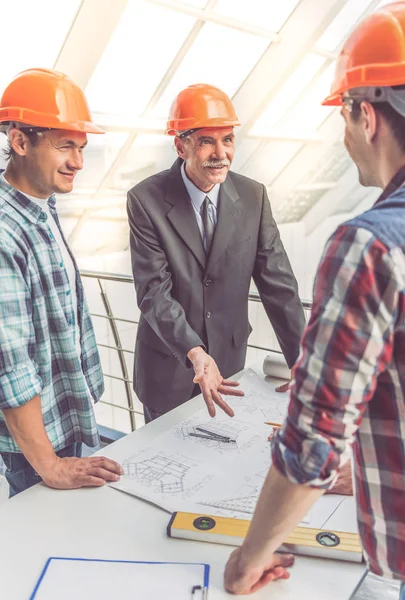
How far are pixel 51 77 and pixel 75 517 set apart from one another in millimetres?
941

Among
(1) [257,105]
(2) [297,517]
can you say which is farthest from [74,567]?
(1) [257,105]

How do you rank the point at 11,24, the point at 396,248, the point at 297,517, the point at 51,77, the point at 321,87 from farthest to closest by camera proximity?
the point at 321,87 < the point at 11,24 < the point at 51,77 < the point at 297,517 < the point at 396,248

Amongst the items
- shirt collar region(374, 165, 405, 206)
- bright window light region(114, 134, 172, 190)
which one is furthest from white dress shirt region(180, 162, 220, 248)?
bright window light region(114, 134, 172, 190)

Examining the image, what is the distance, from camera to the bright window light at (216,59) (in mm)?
4730

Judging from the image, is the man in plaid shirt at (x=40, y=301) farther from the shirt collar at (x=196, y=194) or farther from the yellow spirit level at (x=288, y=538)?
the shirt collar at (x=196, y=194)

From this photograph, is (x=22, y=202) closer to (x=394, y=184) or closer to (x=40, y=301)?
(x=40, y=301)

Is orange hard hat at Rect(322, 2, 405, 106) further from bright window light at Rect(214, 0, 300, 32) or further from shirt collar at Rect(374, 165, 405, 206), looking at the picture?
bright window light at Rect(214, 0, 300, 32)

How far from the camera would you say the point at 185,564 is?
3.03 feet

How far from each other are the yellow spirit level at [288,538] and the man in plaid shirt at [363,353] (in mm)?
160

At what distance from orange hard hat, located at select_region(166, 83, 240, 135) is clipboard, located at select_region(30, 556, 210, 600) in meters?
1.26

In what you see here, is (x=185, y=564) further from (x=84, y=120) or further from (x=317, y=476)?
(x=84, y=120)

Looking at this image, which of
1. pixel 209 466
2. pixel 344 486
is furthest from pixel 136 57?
pixel 344 486

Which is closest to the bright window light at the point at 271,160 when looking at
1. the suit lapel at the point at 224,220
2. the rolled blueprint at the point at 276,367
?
the suit lapel at the point at 224,220

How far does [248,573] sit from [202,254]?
1175mm
